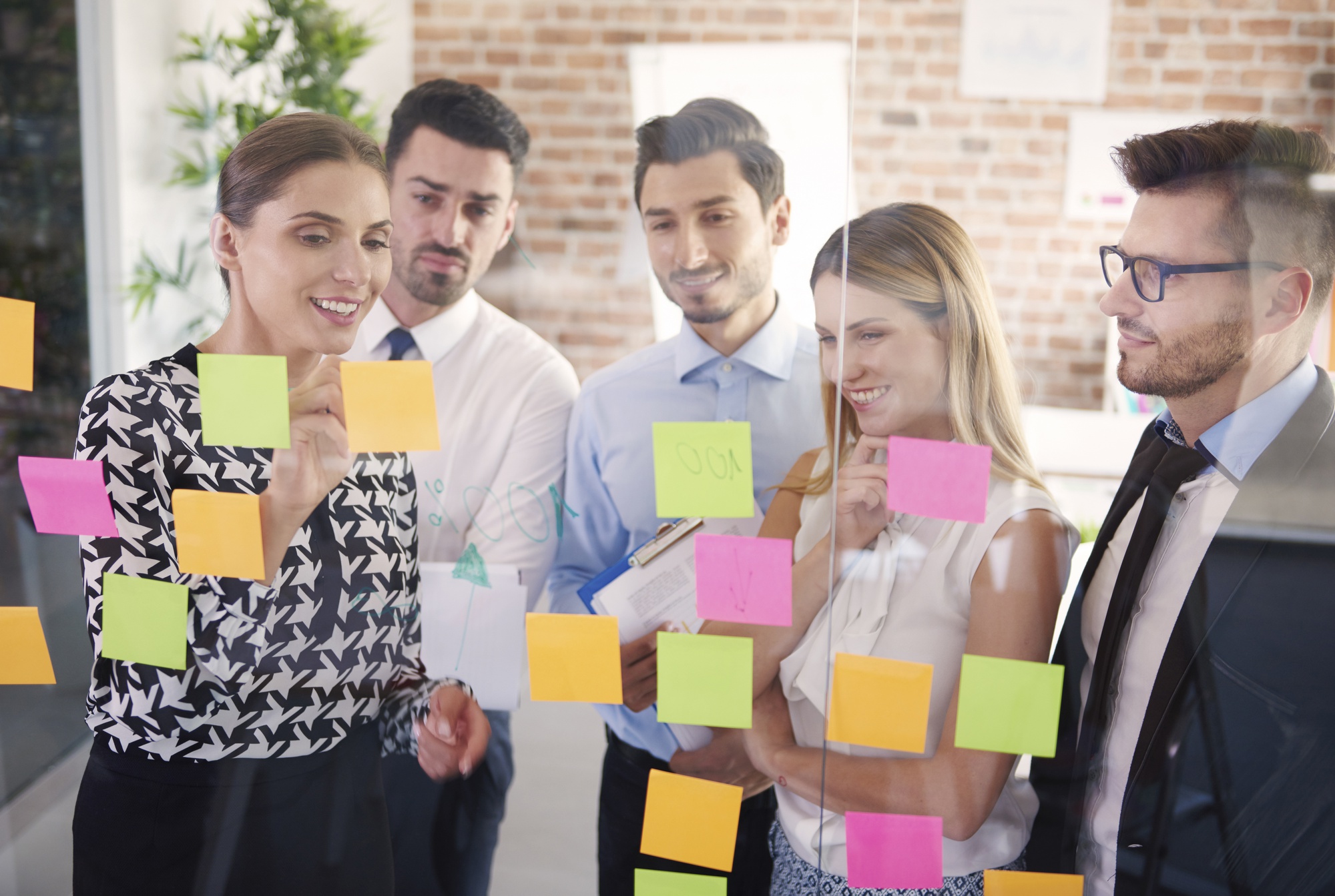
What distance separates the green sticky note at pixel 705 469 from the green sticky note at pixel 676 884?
0.56 meters

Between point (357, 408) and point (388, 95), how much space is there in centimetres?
45

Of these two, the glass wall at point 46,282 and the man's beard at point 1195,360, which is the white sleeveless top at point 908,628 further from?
the glass wall at point 46,282

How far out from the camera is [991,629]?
110cm

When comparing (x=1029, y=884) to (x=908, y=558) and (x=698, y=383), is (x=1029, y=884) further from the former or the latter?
(x=698, y=383)

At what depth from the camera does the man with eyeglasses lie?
102 centimetres

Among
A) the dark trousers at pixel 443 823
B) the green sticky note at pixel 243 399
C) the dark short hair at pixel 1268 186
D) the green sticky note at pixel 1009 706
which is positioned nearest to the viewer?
the dark short hair at pixel 1268 186

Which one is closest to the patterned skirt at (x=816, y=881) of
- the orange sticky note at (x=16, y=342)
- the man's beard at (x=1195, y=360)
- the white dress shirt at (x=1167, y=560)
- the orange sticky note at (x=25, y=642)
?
the white dress shirt at (x=1167, y=560)

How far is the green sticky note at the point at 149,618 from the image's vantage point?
1.25m

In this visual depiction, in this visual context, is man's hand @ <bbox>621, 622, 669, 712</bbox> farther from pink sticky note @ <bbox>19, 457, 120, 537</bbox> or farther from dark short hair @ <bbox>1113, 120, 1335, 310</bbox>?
dark short hair @ <bbox>1113, 120, 1335, 310</bbox>

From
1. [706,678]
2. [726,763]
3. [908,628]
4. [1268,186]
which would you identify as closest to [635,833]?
[726,763]

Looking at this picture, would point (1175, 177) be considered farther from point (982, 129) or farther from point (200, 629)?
point (200, 629)

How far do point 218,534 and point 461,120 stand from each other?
69 cm

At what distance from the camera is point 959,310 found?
3.58 feet

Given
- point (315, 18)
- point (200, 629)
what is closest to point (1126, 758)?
point (200, 629)
